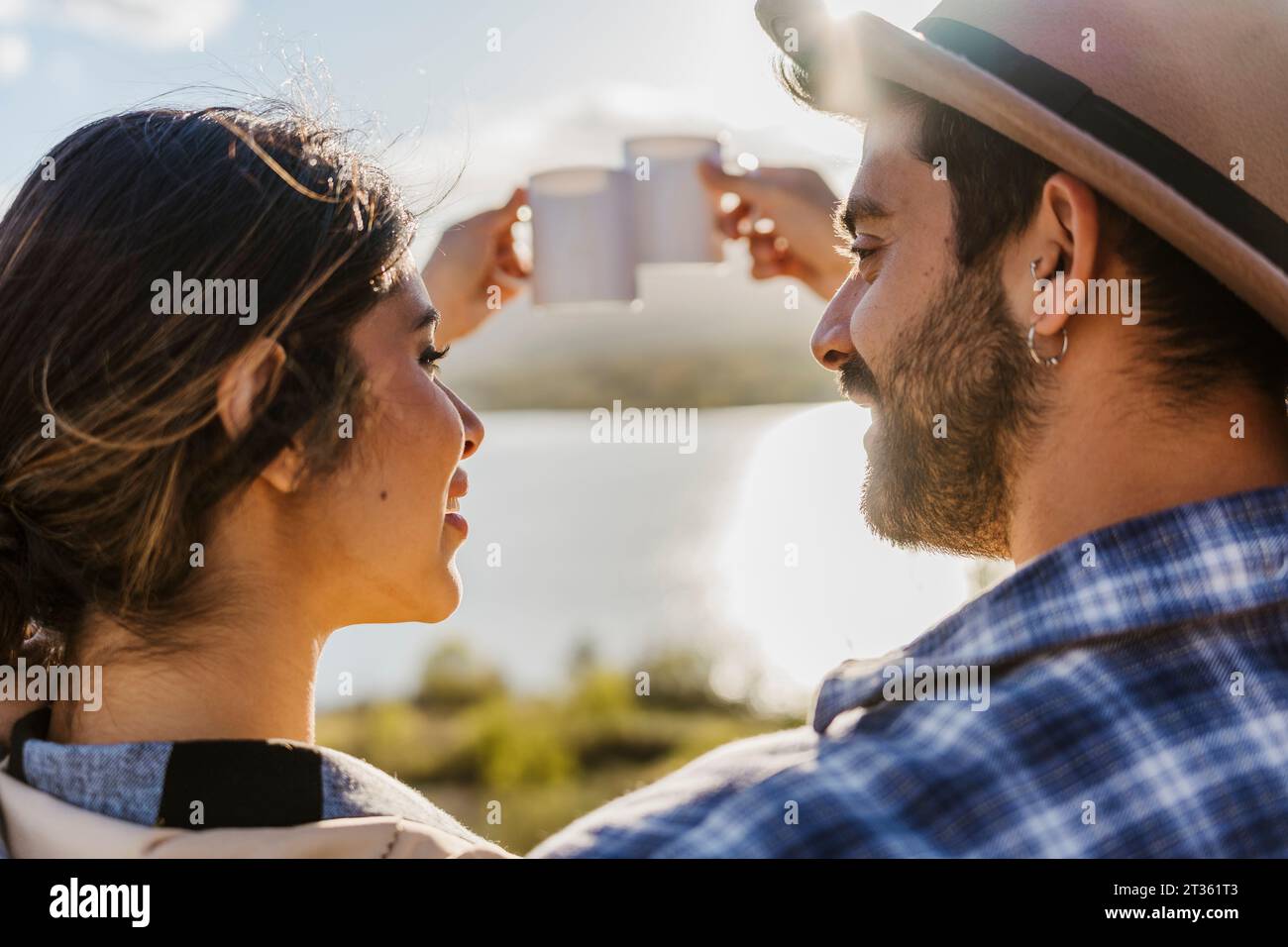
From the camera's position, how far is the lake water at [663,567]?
5.82 meters

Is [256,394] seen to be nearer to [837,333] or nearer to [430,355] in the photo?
[430,355]

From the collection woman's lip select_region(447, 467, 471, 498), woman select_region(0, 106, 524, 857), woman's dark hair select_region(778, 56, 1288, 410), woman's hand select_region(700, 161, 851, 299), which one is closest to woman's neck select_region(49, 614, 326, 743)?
woman select_region(0, 106, 524, 857)

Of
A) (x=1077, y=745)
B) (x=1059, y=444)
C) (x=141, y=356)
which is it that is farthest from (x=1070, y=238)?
(x=141, y=356)

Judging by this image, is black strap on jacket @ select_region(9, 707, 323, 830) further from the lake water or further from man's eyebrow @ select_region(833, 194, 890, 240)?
man's eyebrow @ select_region(833, 194, 890, 240)

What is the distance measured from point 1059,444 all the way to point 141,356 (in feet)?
4.20

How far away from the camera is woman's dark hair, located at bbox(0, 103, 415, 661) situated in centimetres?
168

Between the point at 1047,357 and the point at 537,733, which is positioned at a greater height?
the point at 537,733

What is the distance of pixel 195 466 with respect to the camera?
173 cm

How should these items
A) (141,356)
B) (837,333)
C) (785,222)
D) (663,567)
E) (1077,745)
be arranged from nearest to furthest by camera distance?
1. (1077,745)
2. (141,356)
3. (837,333)
4. (785,222)
5. (663,567)

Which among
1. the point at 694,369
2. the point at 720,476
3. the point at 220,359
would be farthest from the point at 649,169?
the point at 720,476

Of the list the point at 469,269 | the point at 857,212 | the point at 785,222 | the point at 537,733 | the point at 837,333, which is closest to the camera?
the point at 857,212

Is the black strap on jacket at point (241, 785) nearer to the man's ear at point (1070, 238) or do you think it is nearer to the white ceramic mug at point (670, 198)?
the man's ear at point (1070, 238)

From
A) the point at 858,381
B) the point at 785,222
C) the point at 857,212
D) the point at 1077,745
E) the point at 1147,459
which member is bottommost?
the point at 1077,745
